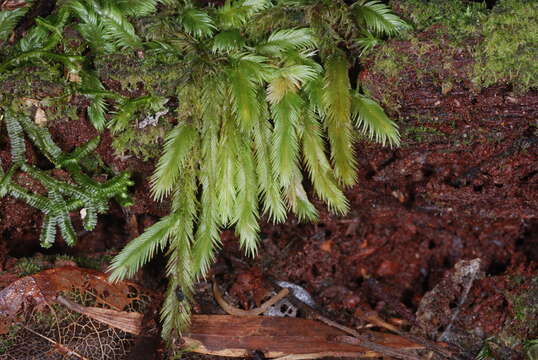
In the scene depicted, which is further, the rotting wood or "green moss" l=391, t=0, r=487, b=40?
the rotting wood

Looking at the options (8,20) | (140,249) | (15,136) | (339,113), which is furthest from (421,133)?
(8,20)

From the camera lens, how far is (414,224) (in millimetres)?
3207

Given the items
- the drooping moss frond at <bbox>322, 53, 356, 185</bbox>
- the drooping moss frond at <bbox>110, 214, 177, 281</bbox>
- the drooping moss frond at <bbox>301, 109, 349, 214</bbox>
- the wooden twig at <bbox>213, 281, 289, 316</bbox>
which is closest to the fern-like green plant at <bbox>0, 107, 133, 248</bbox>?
the drooping moss frond at <bbox>110, 214, 177, 281</bbox>

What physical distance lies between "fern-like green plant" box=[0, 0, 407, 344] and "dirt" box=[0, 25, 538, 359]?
7.2 inches

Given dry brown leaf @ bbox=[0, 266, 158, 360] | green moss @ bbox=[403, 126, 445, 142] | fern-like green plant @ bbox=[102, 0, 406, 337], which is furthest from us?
green moss @ bbox=[403, 126, 445, 142]

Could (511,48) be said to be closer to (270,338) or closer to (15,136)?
(270,338)

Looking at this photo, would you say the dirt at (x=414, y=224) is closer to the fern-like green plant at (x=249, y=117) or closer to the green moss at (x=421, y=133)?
the green moss at (x=421, y=133)

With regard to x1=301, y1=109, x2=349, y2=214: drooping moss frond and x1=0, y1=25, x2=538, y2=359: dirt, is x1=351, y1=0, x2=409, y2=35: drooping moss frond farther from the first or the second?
x1=301, y1=109, x2=349, y2=214: drooping moss frond

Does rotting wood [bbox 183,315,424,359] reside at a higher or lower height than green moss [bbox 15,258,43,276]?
lower

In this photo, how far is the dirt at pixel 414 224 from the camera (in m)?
2.52

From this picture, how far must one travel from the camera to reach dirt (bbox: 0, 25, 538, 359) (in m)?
2.52

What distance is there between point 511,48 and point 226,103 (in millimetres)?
1371

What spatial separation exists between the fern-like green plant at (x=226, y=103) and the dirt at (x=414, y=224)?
0.60ft

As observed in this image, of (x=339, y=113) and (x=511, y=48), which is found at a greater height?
(x=511, y=48)
